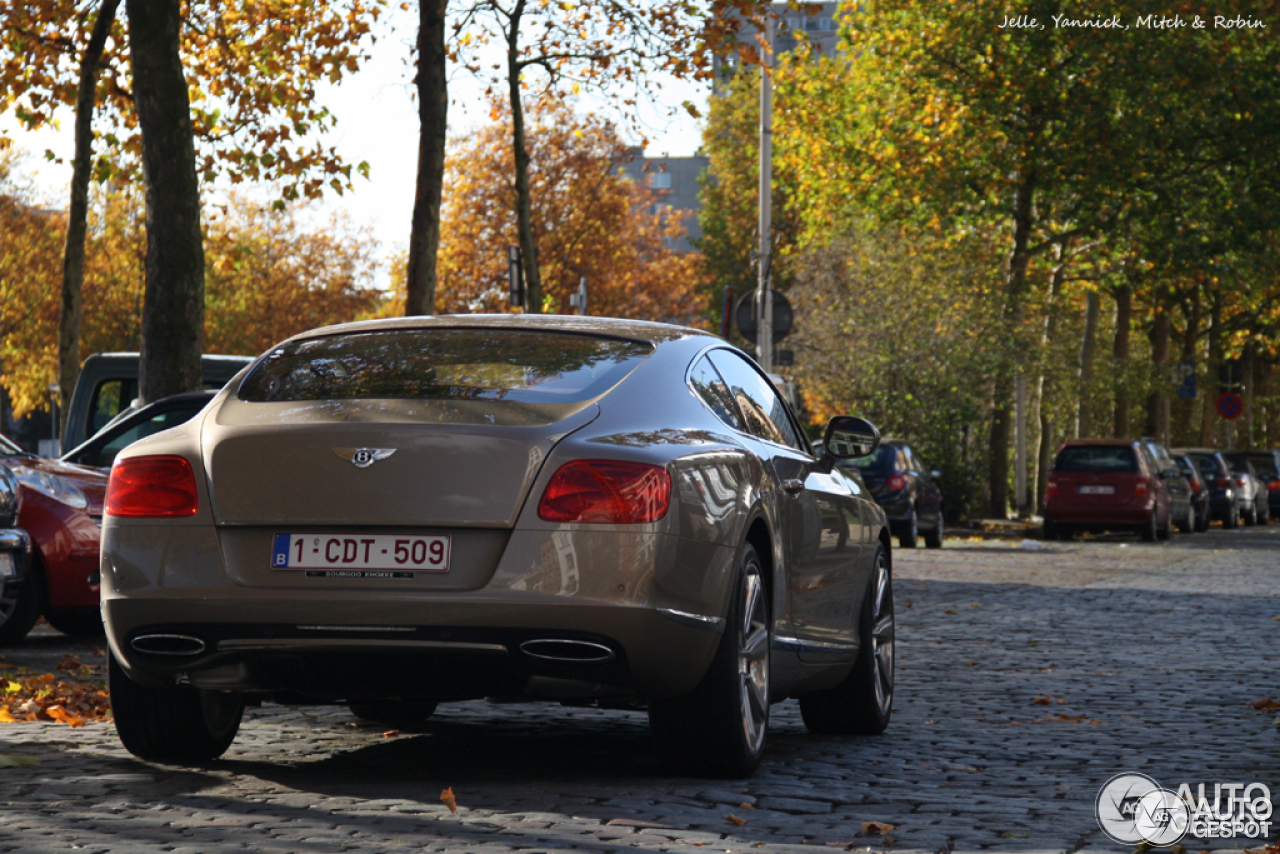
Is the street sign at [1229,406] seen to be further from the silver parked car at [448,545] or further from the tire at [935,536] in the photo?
the silver parked car at [448,545]

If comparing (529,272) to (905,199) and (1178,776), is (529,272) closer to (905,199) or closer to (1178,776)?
(905,199)

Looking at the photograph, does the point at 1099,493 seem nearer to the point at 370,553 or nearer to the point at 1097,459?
the point at 1097,459

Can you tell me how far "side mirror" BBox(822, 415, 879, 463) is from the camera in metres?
8.24

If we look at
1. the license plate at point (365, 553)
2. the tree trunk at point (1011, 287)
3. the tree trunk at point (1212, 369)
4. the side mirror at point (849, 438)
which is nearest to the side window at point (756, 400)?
the side mirror at point (849, 438)

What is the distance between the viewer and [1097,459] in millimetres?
31328

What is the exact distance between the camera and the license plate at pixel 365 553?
5.80m

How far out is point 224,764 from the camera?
6.71m

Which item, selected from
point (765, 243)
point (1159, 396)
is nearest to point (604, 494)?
point (765, 243)

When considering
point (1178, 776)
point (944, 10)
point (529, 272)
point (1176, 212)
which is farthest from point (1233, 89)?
point (1178, 776)

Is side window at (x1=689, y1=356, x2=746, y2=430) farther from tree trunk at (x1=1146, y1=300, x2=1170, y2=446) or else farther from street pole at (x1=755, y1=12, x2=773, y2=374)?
tree trunk at (x1=1146, y1=300, x2=1170, y2=446)

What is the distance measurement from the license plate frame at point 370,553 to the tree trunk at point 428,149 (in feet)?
43.5

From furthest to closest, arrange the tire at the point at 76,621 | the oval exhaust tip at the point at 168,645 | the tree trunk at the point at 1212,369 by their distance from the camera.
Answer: the tree trunk at the point at 1212,369 < the tire at the point at 76,621 < the oval exhaust tip at the point at 168,645

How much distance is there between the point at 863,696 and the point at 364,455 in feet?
9.83

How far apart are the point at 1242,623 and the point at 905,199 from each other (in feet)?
79.6
